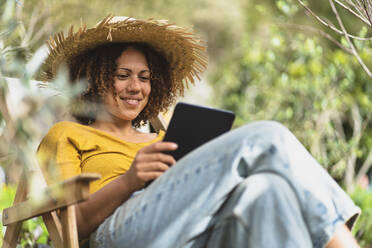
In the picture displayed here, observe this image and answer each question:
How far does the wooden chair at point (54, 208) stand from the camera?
1.58m

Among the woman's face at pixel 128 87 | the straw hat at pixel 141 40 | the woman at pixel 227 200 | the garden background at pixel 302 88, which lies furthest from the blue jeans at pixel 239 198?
the straw hat at pixel 141 40

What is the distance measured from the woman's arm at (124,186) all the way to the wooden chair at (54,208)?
0.34 feet

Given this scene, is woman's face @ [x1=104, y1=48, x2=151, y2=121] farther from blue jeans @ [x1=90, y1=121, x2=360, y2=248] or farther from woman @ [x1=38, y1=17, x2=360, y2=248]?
blue jeans @ [x1=90, y1=121, x2=360, y2=248]

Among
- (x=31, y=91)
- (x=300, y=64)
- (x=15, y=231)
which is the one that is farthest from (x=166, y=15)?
(x=31, y=91)

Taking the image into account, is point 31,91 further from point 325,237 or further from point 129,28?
point 129,28

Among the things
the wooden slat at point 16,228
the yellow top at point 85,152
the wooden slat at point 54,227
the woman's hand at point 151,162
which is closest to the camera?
the woman's hand at point 151,162

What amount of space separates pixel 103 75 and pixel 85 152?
439 mm

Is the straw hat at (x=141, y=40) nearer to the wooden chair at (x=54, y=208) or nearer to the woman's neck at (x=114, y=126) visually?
the woman's neck at (x=114, y=126)

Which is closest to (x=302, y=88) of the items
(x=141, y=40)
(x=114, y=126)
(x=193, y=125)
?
(x=141, y=40)

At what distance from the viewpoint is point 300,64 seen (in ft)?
19.5

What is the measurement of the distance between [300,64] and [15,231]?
14.7 ft

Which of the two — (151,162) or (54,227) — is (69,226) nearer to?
Result: (54,227)

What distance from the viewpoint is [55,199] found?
175 centimetres

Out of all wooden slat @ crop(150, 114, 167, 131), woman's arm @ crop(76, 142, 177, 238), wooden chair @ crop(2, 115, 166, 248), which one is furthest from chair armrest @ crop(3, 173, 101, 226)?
wooden slat @ crop(150, 114, 167, 131)
